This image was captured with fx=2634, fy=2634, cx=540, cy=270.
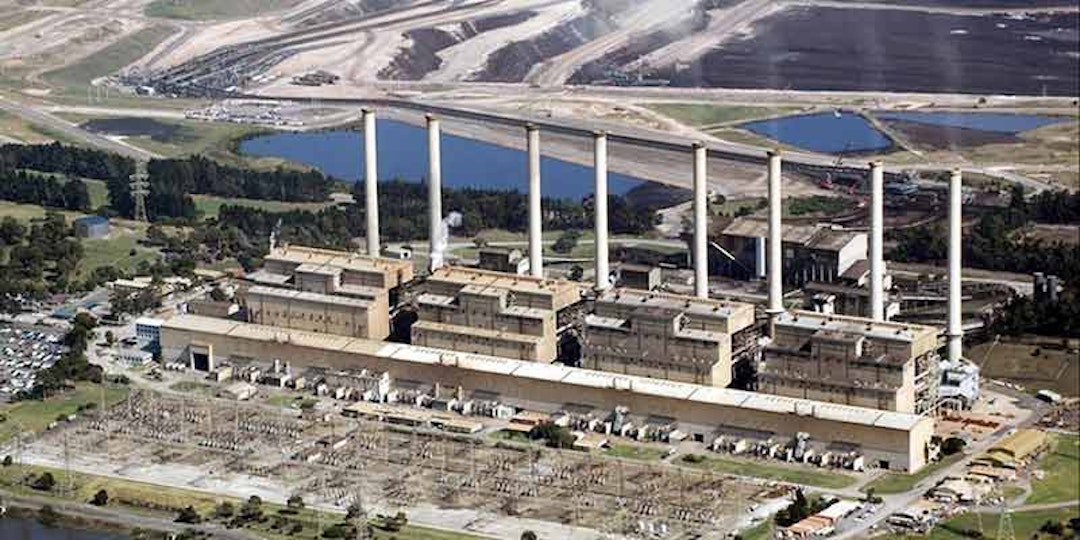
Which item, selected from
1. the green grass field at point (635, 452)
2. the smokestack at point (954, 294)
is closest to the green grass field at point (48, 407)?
the green grass field at point (635, 452)

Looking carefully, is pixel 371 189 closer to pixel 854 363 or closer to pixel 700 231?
pixel 700 231

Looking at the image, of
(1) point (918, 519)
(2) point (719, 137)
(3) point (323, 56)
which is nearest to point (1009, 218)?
(2) point (719, 137)

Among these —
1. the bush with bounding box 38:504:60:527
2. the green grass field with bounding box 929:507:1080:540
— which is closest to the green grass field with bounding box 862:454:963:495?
the green grass field with bounding box 929:507:1080:540

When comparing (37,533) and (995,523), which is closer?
(995,523)

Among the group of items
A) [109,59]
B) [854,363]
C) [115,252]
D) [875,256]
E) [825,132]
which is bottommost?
[115,252]

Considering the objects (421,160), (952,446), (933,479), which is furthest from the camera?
(421,160)

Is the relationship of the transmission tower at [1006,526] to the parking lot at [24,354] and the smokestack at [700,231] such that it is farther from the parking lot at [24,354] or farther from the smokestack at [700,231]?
the parking lot at [24,354]

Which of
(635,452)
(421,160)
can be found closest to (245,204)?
(421,160)

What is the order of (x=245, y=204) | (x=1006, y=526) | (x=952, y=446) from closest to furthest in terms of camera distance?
(x=1006, y=526), (x=952, y=446), (x=245, y=204)

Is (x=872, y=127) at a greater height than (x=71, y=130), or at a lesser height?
lesser
